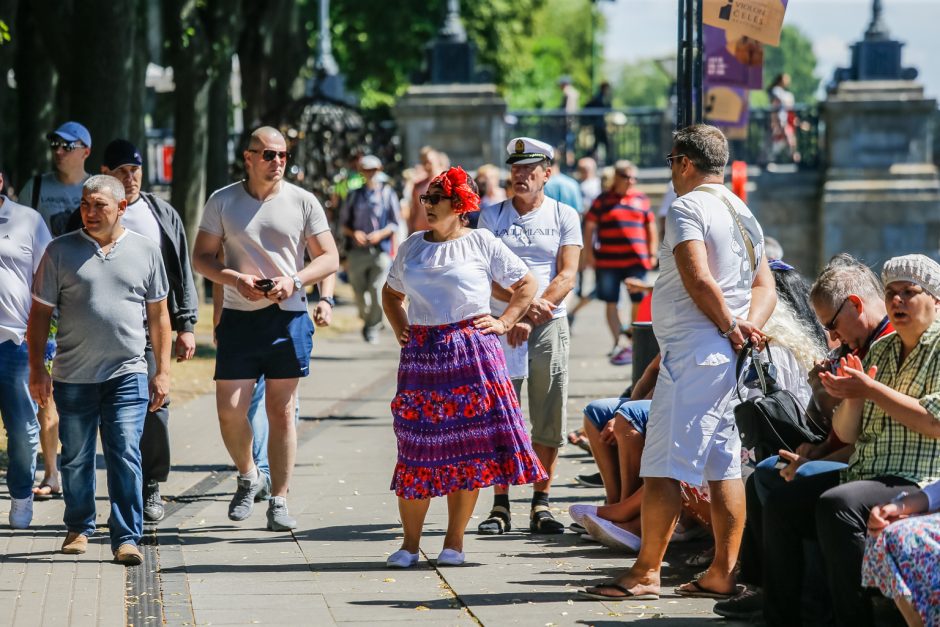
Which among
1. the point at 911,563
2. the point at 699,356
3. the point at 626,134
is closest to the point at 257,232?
the point at 699,356

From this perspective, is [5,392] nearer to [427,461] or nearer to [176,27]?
[427,461]

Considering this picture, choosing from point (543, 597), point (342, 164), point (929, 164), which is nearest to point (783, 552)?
point (543, 597)

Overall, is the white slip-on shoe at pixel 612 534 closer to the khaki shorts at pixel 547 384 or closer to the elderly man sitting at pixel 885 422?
the khaki shorts at pixel 547 384

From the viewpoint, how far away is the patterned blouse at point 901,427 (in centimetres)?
543

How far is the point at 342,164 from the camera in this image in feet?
77.9

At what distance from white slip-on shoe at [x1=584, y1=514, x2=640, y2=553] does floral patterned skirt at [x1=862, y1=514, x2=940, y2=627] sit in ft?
7.09

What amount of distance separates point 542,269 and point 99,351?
2.34 m

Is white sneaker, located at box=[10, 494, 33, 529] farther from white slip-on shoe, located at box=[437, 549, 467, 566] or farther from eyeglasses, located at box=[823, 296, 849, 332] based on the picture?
eyeglasses, located at box=[823, 296, 849, 332]

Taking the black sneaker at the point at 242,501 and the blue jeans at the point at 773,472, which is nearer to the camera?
the blue jeans at the point at 773,472

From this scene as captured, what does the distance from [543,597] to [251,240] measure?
2.54 m

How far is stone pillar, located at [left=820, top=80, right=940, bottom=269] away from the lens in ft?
90.4

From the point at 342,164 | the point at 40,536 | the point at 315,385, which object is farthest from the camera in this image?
the point at 342,164

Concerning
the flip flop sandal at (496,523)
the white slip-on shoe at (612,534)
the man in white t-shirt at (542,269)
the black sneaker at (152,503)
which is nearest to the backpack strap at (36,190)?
the black sneaker at (152,503)

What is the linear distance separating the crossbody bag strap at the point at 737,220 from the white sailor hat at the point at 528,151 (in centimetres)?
185
